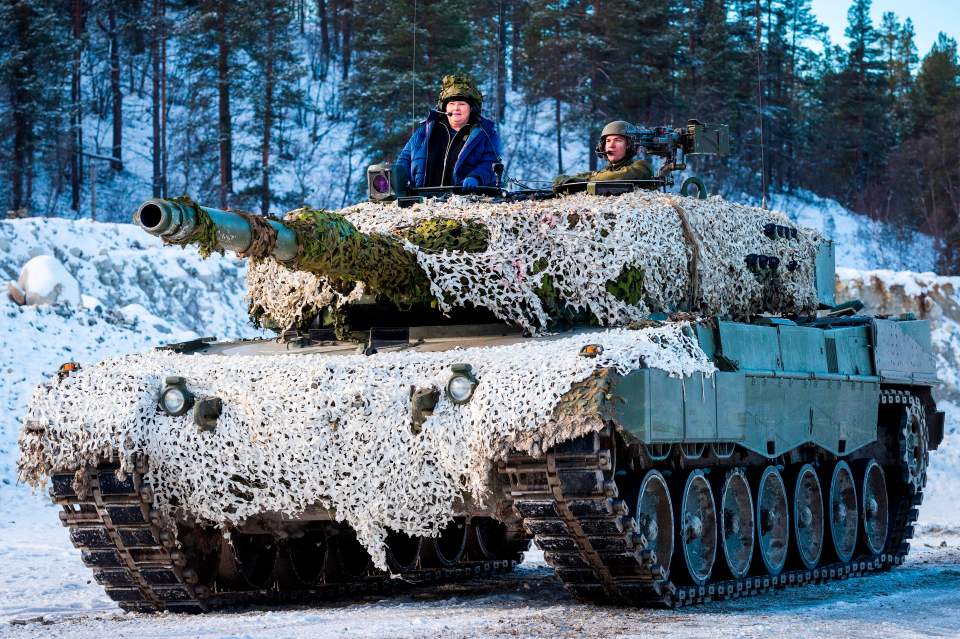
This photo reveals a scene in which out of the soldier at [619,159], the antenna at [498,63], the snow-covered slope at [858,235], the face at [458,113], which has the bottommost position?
the soldier at [619,159]

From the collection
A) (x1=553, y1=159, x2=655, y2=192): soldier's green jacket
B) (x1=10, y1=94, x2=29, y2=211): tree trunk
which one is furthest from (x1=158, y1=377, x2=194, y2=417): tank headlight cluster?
(x1=10, y1=94, x2=29, y2=211): tree trunk

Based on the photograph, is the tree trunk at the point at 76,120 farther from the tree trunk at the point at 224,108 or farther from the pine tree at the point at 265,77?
the pine tree at the point at 265,77

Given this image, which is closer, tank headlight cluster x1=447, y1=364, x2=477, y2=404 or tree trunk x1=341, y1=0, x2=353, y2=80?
tank headlight cluster x1=447, y1=364, x2=477, y2=404

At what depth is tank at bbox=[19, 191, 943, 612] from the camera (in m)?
9.48

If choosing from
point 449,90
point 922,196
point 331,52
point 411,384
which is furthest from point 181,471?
point 331,52

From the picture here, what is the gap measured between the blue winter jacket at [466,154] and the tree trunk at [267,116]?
76.8 ft

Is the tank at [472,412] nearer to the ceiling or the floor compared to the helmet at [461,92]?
nearer to the floor

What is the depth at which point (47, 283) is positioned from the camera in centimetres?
2320

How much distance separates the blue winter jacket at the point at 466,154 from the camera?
1307 centimetres

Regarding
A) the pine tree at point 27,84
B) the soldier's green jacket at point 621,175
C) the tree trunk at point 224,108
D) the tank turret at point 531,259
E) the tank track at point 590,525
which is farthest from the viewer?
the pine tree at point 27,84

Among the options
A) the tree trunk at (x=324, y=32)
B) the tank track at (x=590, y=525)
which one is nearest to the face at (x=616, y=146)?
the tank track at (x=590, y=525)

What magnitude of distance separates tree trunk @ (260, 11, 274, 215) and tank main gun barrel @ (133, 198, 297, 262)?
89.3 feet

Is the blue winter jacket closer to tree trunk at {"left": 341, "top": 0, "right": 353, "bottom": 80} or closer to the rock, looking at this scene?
the rock

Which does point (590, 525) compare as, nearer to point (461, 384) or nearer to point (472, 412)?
point (472, 412)
